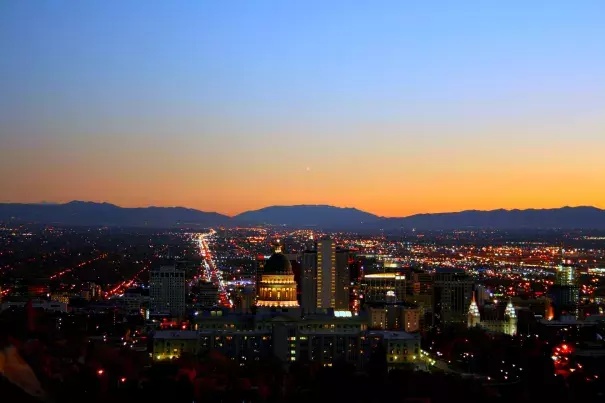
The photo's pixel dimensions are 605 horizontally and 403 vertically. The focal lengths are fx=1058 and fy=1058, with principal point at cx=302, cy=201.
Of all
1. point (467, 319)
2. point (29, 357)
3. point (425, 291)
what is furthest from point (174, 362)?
point (425, 291)

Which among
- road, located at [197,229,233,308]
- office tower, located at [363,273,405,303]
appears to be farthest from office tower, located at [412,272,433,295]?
road, located at [197,229,233,308]

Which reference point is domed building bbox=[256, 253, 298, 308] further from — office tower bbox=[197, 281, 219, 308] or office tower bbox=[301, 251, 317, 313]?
office tower bbox=[197, 281, 219, 308]

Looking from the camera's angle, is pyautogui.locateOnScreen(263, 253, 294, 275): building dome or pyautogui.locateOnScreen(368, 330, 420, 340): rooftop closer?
pyautogui.locateOnScreen(368, 330, 420, 340): rooftop

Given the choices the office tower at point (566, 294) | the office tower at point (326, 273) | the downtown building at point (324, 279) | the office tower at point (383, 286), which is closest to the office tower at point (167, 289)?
the downtown building at point (324, 279)

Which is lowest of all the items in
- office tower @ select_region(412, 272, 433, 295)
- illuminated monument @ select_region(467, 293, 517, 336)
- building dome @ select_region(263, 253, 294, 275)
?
illuminated monument @ select_region(467, 293, 517, 336)

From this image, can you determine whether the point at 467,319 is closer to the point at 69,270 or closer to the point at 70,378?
the point at 70,378

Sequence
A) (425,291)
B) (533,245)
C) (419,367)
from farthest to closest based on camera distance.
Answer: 1. (533,245)
2. (425,291)
3. (419,367)
